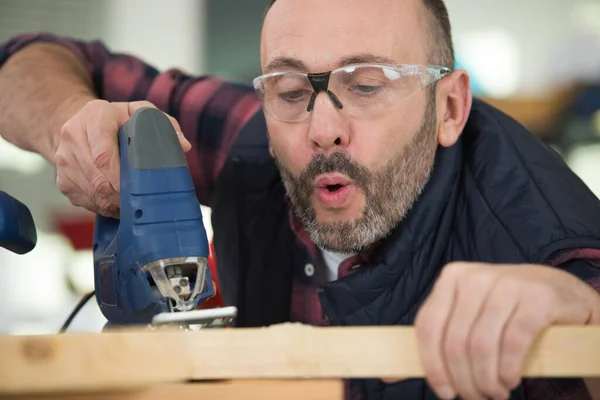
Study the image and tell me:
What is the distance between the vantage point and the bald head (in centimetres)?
140

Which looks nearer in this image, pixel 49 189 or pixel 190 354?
pixel 190 354

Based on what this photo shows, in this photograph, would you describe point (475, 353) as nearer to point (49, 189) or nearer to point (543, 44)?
point (543, 44)

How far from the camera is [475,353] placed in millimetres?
735

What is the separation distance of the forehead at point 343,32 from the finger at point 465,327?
23.0 inches

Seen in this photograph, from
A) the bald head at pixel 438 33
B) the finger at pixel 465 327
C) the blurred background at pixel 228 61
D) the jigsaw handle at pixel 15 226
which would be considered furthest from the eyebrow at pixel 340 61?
the blurred background at pixel 228 61

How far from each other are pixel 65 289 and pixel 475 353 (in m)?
3.25

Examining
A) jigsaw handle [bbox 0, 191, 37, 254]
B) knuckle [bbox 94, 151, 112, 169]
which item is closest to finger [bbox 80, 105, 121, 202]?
knuckle [bbox 94, 151, 112, 169]

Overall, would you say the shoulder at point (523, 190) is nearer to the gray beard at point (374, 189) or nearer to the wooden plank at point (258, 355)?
the gray beard at point (374, 189)

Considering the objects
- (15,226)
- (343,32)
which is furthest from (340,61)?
(15,226)

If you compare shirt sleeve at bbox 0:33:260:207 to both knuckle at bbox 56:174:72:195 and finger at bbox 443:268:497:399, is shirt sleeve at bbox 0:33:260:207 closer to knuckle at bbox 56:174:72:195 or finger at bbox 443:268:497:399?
knuckle at bbox 56:174:72:195

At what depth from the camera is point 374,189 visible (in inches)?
51.6

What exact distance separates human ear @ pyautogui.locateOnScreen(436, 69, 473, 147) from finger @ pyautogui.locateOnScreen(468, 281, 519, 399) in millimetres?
737

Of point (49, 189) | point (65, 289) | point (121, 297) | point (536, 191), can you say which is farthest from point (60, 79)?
point (49, 189)

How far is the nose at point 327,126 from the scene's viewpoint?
1.23 meters
